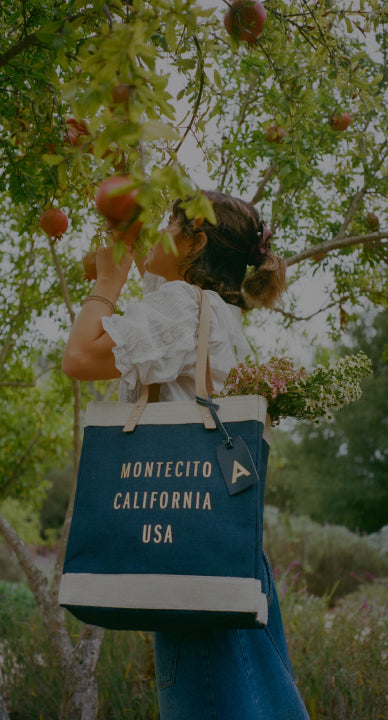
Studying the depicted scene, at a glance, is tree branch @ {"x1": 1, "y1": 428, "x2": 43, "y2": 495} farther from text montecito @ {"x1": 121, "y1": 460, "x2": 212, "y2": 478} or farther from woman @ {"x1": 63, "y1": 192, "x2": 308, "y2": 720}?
text montecito @ {"x1": 121, "y1": 460, "x2": 212, "y2": 478}

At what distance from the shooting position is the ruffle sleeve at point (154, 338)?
3.79 feet

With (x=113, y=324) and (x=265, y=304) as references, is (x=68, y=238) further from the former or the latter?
(x=113, y=324)

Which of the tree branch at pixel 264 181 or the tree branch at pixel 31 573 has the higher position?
the tree branch at pixel 264 181

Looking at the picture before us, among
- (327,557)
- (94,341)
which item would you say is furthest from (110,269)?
(327,557)

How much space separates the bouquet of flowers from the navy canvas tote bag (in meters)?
0.06

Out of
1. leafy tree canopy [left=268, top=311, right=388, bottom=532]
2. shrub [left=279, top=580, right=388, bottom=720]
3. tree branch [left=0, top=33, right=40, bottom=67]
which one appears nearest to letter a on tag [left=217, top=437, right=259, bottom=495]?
tree branch [left=0, top=33, right=40, bottom=67]

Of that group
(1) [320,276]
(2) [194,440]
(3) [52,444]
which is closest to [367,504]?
(3) [52,444]

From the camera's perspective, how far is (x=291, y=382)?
116cm

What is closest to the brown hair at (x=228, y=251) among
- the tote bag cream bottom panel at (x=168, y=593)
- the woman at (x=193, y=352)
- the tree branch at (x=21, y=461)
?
the woman at (x=193, y=352)

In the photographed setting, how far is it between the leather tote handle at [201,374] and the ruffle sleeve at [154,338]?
0.02 meters

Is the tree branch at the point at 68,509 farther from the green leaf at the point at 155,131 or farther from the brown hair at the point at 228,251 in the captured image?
the green leaf at the point at 155,131

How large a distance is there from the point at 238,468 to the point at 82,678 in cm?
171

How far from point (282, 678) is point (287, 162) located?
5.73ft

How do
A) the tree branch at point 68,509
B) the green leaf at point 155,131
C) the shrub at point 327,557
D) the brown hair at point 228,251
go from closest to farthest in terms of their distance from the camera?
the green leaf at point 155,131, the brown hair at point 228,251, the tree branch at point 68,509, the shrub at point 327,557
